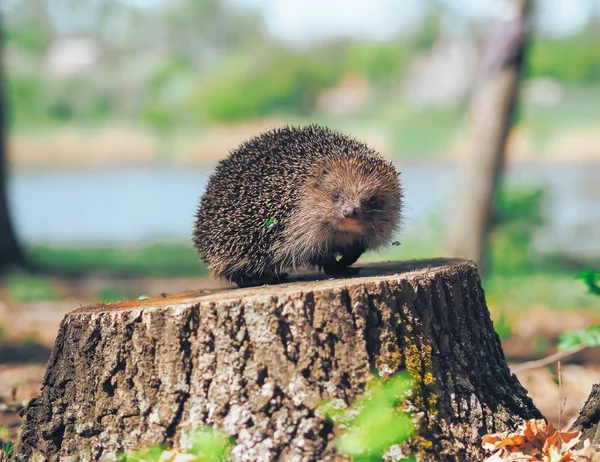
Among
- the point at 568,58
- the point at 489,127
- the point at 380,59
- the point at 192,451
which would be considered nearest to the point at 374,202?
the point at 192,451

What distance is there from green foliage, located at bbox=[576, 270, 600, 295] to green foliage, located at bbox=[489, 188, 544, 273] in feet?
29.1

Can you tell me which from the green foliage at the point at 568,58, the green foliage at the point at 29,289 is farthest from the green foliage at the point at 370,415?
the green foliage at the point at 568,58

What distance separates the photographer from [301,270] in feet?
19.4

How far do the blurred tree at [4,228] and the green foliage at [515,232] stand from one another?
346 inches

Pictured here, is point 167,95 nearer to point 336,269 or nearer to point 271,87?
point 271,87

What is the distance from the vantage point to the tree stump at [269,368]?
4188 millimetres

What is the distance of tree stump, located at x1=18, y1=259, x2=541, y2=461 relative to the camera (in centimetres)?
419

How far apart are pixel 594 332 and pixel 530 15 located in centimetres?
792

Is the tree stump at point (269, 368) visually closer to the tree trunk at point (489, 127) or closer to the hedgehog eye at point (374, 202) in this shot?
the hedgehog eye at point (374, 202)

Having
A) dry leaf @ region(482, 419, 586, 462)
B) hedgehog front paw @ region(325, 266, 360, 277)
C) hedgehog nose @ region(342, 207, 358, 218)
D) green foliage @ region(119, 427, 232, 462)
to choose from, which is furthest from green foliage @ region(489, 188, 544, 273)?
green foliage @ region(119, 427, 232, 462)

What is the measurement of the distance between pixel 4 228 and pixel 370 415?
490 inches

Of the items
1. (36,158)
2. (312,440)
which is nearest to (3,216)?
(36,158)

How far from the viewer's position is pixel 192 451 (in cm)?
419

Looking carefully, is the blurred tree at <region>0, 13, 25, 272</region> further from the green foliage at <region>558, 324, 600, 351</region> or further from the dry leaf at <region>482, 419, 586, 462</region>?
the dry leaf at <region>482, 419, 586, 462</region>
